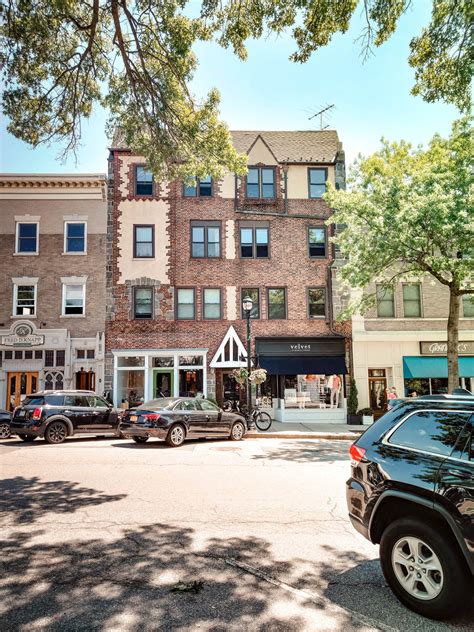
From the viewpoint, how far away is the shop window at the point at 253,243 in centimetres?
2394

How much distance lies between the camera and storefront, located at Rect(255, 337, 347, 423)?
73.5ft

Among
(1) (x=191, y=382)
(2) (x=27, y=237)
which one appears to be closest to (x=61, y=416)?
(1) (x=191, y=382)

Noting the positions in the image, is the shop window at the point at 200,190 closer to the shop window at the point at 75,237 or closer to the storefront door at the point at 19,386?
the shop window at the point at 75,237

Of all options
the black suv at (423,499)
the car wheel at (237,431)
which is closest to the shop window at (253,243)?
the car wheel at (237,431)

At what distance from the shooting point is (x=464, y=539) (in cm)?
333

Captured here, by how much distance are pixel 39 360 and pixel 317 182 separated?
55.9 ft

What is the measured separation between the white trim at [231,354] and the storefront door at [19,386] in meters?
8.92

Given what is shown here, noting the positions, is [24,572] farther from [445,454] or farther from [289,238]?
[289,238]

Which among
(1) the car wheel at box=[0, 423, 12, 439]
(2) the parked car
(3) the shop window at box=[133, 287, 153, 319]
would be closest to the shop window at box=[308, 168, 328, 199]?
(3) the shop window at box=[133, 287, 153, 319]

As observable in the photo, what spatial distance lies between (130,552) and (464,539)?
3.34m

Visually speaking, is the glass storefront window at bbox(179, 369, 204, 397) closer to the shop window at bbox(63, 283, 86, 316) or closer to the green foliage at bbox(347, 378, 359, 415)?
the shop window at bbox(63, 283, 86, 316)

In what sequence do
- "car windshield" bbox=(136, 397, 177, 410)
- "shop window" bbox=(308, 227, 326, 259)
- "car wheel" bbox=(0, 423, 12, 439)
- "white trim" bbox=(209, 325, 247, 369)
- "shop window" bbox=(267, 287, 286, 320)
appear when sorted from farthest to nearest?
"shop window" bbox=(308, 227, 326, 259) < "shop window" bbox=(267, 287, 286, 320) < "white trim" bbox=(209, 325, 247, 369) < "car wheel" bbox=(0, 423, 12, 439) < "car windshield" bbox=(136, 397, 177, 410)

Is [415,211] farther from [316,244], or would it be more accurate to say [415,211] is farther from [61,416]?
[61,416]

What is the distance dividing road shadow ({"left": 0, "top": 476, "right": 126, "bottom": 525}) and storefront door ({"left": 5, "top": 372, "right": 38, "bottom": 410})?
611 inches
